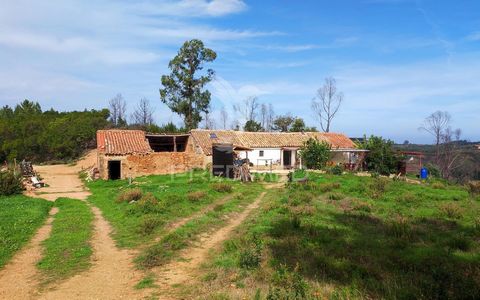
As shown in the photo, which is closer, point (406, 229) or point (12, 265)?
point (12, 265)

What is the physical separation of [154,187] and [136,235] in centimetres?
1058

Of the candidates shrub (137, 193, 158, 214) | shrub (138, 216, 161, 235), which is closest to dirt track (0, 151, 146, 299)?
shrub (138, 216, 161, 235)

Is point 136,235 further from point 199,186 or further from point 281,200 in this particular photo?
point 199,186

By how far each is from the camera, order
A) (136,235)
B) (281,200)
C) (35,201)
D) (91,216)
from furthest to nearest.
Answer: (35,201), (281,200), (91,216), (136,235)

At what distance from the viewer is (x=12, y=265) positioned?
988cm

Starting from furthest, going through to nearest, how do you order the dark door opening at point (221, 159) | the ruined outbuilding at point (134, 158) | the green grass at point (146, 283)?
the dark door opening at point (221, 159)
the ruined outbuilding at point (134, 158)
the green grass at point (146, 283)

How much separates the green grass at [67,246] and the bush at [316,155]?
23.9 meters

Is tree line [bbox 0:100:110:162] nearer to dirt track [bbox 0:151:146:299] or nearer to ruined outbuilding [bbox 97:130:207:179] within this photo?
ruined outbuilding [bbox 97:130:207:179]

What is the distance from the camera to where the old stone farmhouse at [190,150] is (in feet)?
102

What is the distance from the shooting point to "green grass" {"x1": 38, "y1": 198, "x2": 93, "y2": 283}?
931 cm

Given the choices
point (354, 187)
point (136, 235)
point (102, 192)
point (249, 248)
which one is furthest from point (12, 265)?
point (354, 187)

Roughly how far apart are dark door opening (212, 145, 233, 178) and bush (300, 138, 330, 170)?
8.29 metres

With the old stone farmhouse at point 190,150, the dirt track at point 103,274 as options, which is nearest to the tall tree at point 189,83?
the old stone farmhouse at point 190,150

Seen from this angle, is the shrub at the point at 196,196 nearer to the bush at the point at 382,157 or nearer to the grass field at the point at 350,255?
the grass field at the point at 350,255
